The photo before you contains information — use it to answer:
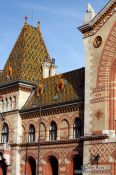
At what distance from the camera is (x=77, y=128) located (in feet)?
128

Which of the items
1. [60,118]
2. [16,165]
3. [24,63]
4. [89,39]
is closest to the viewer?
[89,39]

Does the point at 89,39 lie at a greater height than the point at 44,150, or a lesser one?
greater

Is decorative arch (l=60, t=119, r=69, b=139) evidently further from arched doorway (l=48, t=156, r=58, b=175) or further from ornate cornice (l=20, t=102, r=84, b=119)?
arched doorway (l=48, t=156, r=58, b=175)

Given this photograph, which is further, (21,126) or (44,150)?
(21,126)

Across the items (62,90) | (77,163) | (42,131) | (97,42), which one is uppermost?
(97,42)

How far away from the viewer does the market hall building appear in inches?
1373

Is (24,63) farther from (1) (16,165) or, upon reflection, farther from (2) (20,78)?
(1) (16,165)

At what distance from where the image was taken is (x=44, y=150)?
41.6 meters

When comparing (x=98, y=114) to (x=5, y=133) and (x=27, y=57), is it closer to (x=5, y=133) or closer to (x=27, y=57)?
(x=5, y=133)

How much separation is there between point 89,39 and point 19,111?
1235 centimetres

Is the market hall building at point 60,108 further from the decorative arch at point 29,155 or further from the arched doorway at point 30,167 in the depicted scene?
the decorative arch at point 29,155

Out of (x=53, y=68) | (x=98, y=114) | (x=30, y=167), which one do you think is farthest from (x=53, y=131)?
(x=53, y=68)

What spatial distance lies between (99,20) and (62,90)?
905 centimetres

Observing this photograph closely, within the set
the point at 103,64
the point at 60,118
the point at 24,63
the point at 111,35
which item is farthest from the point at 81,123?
the point at 24,63
